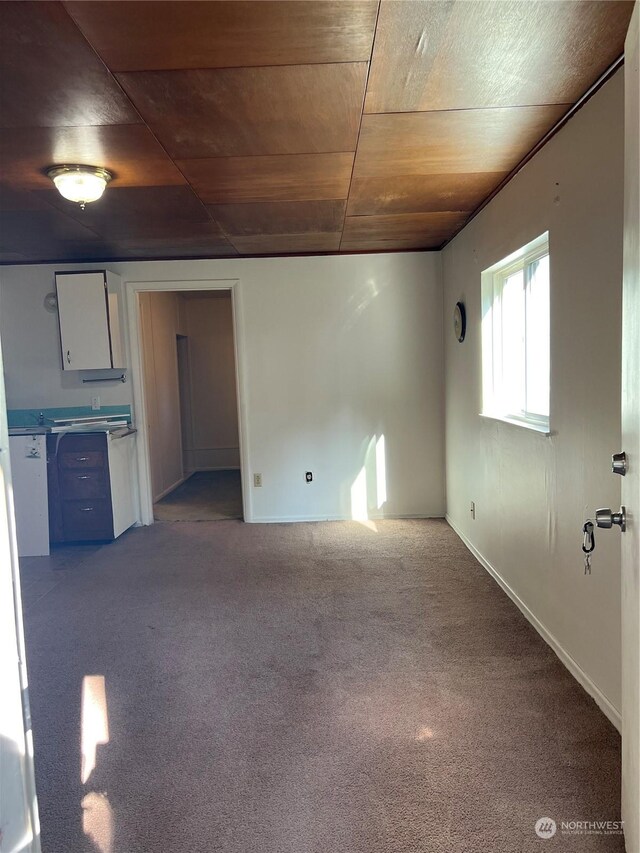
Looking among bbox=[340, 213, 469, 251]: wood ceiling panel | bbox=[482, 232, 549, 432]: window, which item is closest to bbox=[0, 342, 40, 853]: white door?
bbox=[482, 232, 549, 432]: window

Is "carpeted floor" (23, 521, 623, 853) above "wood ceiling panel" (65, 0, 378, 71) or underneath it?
underneath

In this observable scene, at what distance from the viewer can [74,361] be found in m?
4.62

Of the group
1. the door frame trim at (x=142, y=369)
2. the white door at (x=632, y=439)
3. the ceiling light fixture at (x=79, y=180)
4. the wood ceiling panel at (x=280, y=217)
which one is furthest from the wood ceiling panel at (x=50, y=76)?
the door frame trim at (x=142, y=369)

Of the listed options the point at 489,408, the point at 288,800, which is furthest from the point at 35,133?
the point at 489,408

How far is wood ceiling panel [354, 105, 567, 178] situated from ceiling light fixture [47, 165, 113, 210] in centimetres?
120

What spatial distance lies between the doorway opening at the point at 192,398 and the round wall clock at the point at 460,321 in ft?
9.58

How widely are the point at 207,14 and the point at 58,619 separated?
2.90 metres

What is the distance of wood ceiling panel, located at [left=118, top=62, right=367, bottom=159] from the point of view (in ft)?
5.98

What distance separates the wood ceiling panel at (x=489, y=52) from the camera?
1.54m

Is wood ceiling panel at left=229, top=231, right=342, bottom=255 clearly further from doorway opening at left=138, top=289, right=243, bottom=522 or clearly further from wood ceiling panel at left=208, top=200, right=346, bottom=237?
doorway opening at left=138, top=289, right=243, bottom=522

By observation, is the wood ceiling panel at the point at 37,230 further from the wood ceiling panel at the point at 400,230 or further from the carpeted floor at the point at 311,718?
the carpeted floor at the point at 311,718

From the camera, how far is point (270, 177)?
9.05ft

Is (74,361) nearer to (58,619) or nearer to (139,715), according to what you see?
(58,619)

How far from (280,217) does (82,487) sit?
8.34 feet
